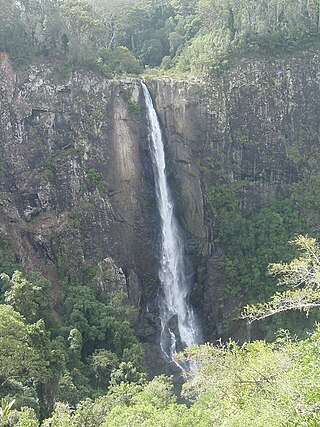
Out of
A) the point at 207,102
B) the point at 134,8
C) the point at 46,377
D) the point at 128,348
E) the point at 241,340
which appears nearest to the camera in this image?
the point at 46,377

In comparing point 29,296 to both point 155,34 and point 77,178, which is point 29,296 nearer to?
point 77,178

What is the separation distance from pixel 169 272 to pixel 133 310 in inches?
146

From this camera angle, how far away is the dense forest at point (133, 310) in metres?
7.32

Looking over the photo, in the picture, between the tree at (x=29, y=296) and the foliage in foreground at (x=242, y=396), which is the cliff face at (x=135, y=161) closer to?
the tree at (x=29, y=296)

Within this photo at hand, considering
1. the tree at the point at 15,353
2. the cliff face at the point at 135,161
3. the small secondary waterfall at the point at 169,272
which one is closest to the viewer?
the tree at the point at 15,353

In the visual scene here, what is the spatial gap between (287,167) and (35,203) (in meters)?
12.8

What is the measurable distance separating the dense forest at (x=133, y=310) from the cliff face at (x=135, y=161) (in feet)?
2.23

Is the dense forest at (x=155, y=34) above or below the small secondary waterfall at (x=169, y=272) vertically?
above

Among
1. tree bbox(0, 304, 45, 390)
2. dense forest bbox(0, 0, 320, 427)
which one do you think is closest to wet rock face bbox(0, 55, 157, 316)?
dense forest bbox(0, 0, 320, 427)

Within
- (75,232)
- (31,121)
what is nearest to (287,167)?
(75,232)

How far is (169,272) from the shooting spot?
21.7 meters

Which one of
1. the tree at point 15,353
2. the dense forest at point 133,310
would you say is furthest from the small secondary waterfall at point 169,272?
the tree at point 15,353

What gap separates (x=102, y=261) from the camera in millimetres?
20188

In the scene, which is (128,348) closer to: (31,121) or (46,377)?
(46,377)
